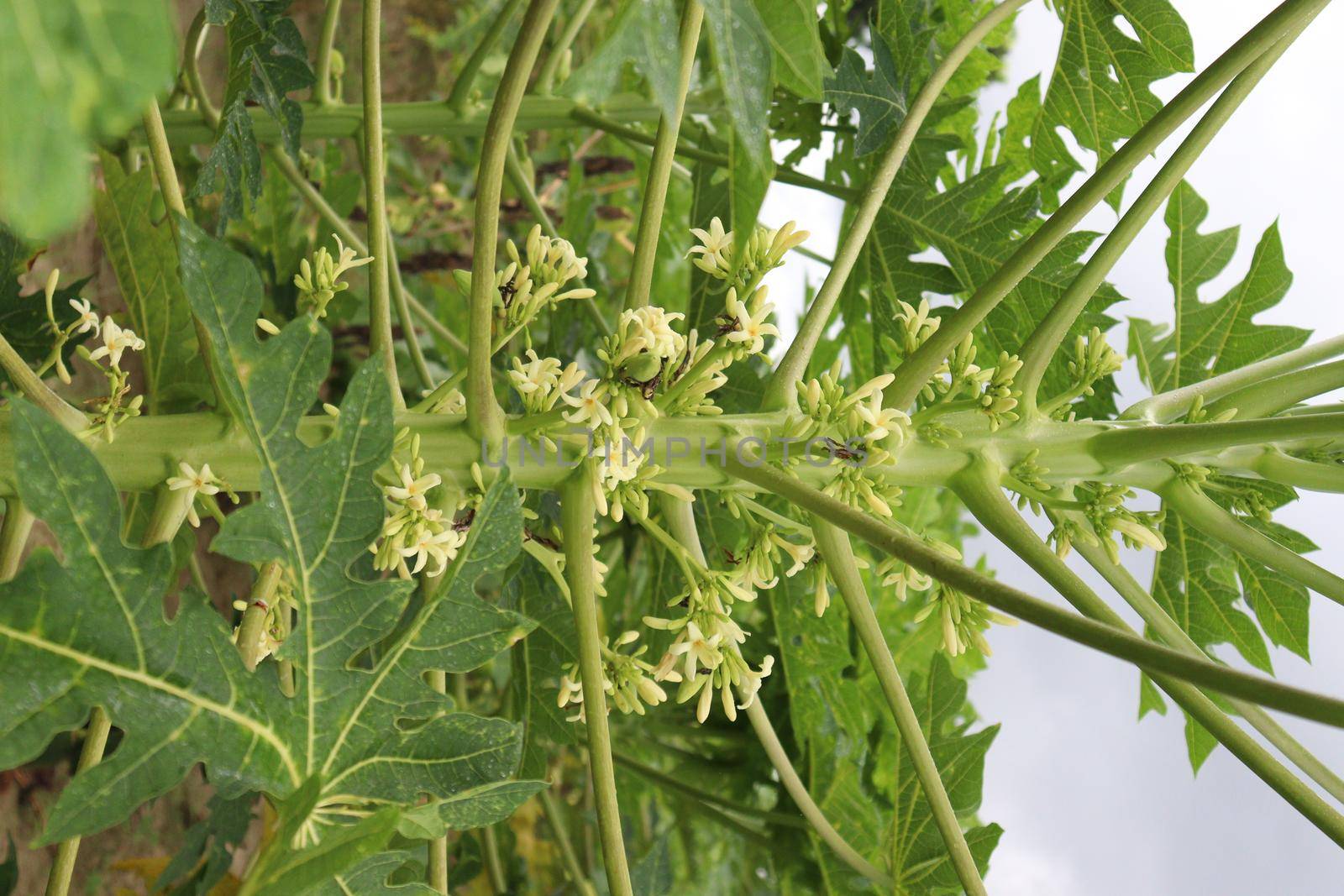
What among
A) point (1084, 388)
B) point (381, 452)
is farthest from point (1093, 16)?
point (381, 452)

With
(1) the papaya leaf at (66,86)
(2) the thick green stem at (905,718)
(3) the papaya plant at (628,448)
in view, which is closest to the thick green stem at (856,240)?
(3) the papaya plant at (628,448)

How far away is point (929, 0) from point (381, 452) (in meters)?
0.99

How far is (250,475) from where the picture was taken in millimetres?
750

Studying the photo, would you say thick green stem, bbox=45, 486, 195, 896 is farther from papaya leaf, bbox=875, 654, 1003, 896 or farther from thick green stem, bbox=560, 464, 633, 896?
papaya leaf, bbox=875, 654, 1003, 896

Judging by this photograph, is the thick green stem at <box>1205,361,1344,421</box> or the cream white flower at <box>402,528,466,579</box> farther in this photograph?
the thick green stem at <box>1205,361,1344,421</box>

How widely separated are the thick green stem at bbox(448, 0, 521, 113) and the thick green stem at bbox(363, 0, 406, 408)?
32cm

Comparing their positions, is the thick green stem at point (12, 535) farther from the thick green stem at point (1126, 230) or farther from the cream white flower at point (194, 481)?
the thick green stem at point (1126, 230)

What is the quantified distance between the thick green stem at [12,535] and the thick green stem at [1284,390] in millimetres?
941

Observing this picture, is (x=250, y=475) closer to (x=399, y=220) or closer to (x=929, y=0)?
(x=929, y=0)

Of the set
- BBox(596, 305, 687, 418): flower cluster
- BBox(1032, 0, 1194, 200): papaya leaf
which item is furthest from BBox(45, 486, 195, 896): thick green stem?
BBox(1032, 0, 1194, 200): papaya leaf

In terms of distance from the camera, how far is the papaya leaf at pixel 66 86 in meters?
0.28

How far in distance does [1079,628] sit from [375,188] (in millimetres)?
605

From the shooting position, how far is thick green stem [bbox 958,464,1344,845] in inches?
27.7

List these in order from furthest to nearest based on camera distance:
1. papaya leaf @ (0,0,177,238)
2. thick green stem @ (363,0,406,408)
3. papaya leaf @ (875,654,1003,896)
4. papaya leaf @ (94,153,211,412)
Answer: papaya leaf @ (875,654,1003,896) → papaya leaf @ (94,153,211,412) → thick green stem @ (363,0,406,408) → papaya leaf @ (0,0,177,238)
